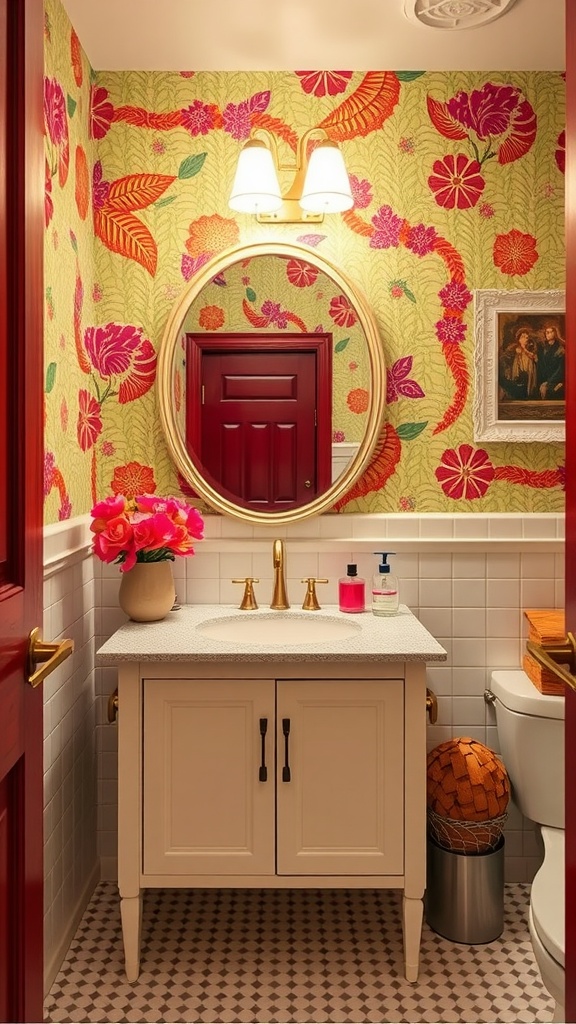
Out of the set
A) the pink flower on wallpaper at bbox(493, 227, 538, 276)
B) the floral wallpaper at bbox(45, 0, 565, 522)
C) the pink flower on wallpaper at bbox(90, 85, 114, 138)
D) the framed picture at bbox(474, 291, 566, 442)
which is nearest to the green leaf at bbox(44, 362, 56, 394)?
the floral wallpaper at bbox(45, 0, 565, 522)

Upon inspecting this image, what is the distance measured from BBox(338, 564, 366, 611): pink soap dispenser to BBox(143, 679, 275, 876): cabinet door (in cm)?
48

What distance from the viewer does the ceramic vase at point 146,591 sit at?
2.21m

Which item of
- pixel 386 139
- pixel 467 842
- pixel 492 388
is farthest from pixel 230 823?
pixel 386 139

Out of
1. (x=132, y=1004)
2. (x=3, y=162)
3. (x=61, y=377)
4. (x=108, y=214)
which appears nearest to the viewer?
(x=3, y=162)

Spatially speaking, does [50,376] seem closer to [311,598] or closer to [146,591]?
[146,591]

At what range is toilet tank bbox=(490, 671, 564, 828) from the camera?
2.14 m

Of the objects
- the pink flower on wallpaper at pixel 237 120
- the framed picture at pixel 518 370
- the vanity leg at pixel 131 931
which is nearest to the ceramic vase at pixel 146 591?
the vanity leg at pixel 131 931

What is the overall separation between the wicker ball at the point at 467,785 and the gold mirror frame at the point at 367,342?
78 cm

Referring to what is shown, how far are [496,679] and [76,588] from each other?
1209 mm

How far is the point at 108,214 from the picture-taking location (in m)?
2.43

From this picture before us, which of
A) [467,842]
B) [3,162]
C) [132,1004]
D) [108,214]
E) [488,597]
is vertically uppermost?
[108,214]

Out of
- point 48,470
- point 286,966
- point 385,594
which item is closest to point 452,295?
point 385,594

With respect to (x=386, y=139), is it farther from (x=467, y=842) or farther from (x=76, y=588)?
(x=467, y=842)

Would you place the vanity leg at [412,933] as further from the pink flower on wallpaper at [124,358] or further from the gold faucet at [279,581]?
the pink flower on wallpaper at [124,358]
